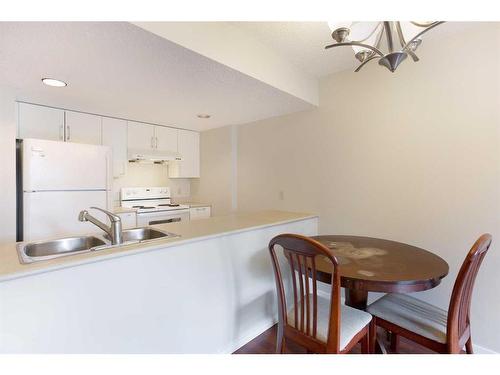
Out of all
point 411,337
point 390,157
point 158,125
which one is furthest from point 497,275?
point 158,125

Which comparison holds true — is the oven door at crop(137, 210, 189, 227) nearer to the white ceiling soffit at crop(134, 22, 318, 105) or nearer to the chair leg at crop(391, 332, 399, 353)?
the white ceiling soffit at crop(134, 22, 318, 105)

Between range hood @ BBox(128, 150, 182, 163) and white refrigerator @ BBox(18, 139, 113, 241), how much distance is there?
69cm

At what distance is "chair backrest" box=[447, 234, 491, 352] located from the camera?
1063mm

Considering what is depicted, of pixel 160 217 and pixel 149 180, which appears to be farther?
pixel 149 180

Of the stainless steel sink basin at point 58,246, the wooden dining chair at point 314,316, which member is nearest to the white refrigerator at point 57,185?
the stainless steel sink basin at point 58,246

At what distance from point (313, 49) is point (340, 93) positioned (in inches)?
22.6

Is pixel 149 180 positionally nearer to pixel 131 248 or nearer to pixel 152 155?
pixel 152 155

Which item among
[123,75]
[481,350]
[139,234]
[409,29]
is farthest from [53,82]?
[481,350]

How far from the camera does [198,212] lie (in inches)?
139

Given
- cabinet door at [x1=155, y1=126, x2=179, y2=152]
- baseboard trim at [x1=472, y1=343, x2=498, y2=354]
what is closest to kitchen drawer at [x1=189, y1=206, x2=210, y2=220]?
cabinet door at [x1=155, y1=126, x2=179, y2=152]

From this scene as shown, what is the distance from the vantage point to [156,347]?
1.31m

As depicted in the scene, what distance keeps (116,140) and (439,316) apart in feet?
11.3
